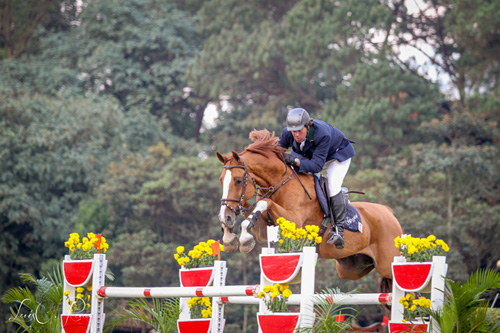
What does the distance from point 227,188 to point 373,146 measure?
15.8 metres

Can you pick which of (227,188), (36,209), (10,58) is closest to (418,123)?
(36,209)

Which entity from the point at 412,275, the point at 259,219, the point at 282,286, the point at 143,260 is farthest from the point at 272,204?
the point at 143,260

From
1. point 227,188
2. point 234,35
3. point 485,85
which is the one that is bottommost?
point 227,188

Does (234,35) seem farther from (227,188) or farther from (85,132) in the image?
(227,188)

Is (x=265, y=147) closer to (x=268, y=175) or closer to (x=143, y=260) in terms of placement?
(x=268, y=175)

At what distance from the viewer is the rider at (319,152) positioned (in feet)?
20.3

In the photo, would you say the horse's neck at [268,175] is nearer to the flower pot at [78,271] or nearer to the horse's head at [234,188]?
the horse's head at [234,188]

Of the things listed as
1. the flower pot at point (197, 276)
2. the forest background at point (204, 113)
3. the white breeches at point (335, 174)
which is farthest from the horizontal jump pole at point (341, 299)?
the forest background at point (204, 113)

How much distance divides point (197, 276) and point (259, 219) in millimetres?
757

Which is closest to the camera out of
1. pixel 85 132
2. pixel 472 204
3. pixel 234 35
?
pixel 472 204

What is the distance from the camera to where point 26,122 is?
1914 cm

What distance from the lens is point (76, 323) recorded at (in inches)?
246

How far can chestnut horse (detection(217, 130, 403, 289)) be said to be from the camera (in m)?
5.79

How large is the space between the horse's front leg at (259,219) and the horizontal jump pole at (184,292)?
0.39m
